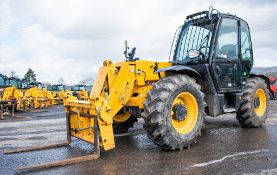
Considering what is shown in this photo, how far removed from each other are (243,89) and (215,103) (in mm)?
1457

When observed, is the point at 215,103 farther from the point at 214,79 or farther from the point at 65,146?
the point at 65,146

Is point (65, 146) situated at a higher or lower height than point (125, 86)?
lower

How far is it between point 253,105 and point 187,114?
275 cm

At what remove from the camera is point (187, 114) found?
642 cm

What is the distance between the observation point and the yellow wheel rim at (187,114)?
6203 mm

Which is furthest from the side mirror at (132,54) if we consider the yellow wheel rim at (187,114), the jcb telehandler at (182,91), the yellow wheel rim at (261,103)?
the yellow wheel rim at (261,103)

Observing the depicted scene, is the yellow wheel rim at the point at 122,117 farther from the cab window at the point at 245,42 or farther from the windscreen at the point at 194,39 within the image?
the cab window at the point at 245,42

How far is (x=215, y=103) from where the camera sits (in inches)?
288

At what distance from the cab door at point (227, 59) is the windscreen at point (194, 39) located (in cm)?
26

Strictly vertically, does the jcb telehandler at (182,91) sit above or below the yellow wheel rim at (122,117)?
above

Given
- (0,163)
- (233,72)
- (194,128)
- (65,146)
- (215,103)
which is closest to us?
(0,163)

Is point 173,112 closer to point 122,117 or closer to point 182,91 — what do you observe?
point 182,91

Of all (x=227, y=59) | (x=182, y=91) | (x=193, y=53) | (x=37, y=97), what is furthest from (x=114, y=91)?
(x=37, y=97)

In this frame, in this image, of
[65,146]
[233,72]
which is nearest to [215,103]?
[233,72]
